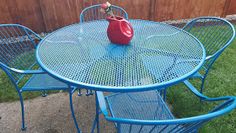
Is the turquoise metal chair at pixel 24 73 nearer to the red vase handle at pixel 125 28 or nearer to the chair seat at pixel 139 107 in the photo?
the chair seat at pixel 139 107

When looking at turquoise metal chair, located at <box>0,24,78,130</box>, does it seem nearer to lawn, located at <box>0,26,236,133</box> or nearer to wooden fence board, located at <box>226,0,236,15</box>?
lawn, located at <box>0,26,236,133</box>

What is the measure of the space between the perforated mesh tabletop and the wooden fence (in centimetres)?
180

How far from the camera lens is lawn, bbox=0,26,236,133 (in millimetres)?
2133

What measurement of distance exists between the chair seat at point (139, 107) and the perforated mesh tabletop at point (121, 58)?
37 cm

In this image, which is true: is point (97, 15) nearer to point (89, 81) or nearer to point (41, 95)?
point (41, 95)

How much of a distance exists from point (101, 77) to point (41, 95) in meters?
1.47

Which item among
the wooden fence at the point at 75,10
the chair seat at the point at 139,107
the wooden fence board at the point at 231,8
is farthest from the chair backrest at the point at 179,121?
the wooden fence board at the point at 231,8

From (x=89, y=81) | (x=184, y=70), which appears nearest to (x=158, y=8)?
(x=184, y=70)

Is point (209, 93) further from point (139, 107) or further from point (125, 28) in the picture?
point (125, 28)

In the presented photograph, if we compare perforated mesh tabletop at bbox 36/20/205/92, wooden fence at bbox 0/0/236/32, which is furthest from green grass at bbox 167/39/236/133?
wooden fence at bbox 0/0/236/32

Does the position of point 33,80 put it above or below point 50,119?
above

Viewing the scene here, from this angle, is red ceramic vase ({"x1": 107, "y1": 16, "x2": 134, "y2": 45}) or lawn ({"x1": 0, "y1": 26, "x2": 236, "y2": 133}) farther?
lawn ({"x1": 0, "y1": 26, "x2": 236, "y2": 133})

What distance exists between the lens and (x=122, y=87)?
1.28 metres

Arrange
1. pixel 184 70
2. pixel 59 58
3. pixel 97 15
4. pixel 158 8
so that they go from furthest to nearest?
pixel 158 8 < pixel 97 15 < pixel 59 58 < pixel 184 70
